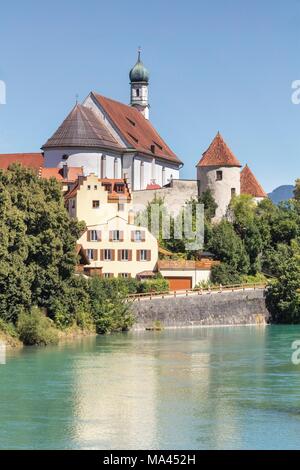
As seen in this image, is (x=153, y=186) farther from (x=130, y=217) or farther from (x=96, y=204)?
(x=96, y=204)

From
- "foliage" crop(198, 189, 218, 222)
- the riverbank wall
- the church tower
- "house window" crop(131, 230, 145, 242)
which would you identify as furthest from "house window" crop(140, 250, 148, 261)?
the church tower

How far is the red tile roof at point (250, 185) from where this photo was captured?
3873 inches

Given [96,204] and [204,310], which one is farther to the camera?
[96,204]

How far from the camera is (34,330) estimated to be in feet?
199

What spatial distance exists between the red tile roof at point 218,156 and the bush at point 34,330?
3497 cm

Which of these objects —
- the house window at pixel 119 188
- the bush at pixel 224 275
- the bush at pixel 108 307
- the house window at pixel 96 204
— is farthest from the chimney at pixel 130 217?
the bush at pixel 108 307

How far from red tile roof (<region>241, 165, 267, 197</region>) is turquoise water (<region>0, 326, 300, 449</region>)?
3565 centimetres

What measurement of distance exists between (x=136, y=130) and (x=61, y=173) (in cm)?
1208

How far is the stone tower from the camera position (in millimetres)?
93438

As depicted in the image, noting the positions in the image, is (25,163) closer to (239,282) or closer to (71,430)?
(239,282)

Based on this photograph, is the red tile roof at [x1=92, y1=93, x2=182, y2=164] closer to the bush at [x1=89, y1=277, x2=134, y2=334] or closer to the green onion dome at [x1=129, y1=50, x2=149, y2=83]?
the green onion dome at [x1=129, y1=50, x2=149, y2=83]

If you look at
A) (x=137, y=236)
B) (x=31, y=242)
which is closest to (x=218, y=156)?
(x=137, y=236)
